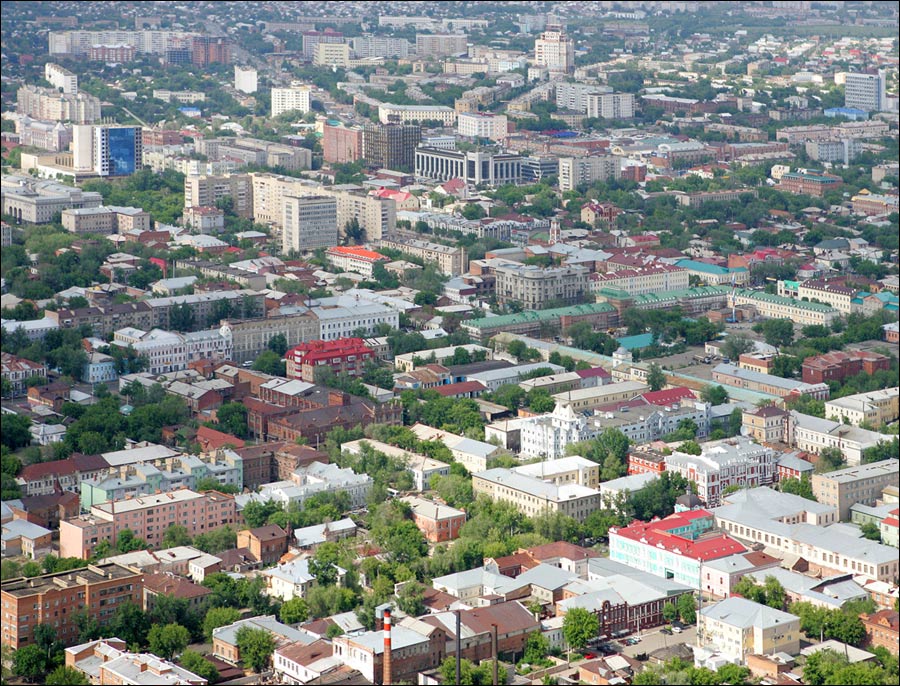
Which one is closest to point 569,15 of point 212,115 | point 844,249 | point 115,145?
point 212,115

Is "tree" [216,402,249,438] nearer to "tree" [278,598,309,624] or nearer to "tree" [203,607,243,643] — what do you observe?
"tree" [278,598,309,624]

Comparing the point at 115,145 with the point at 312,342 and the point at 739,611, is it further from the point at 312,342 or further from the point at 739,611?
the point at 739,611

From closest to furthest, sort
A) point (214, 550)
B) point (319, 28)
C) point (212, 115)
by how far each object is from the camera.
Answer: point (214, 550) → point (212, 115) → point (319, 28)

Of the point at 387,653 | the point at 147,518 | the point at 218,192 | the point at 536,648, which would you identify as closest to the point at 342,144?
the point at 218,192

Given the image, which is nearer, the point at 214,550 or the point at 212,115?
the point at 214,550

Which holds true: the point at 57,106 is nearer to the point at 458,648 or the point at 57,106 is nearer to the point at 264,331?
the point at 264,331

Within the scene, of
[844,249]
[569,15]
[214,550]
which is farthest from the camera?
[569,15]

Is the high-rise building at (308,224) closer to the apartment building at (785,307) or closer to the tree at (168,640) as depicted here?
the apartment building at (785,307)
